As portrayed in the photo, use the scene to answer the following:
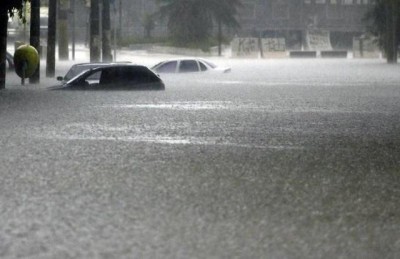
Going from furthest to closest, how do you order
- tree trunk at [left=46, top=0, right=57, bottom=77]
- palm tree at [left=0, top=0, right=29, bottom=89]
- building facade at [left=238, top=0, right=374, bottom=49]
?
building facade at [left=238, top=0, right=374, bottom=49], tree trunk at [left=46, top=0, right=57, bottom=77], palm tree at [left=0, top=0, right=29, bottom=89]

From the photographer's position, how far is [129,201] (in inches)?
456

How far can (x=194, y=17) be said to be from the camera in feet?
339

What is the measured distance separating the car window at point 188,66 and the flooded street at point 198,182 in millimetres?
22782

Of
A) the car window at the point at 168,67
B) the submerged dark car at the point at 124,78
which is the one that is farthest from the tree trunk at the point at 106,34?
the submerged dark car at the point at 124,78

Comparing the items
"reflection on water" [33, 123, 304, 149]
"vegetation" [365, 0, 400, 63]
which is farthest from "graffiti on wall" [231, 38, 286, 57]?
"reflection on water" [33, 123, 304, 149]

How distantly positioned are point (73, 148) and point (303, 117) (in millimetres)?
9035

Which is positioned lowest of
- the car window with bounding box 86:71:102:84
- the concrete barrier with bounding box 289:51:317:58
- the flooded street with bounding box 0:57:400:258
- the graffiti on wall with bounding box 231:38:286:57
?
the flooded street with bounding box 0:57:400:258

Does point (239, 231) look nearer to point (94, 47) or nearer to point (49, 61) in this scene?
point (49, 61)

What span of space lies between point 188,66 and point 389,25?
31.3m

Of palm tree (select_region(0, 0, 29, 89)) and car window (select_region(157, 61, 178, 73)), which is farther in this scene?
car window (select_region(157, 61, 178, 73))

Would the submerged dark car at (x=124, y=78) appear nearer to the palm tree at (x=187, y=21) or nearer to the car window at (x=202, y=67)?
the car window at (x=202, y=67)

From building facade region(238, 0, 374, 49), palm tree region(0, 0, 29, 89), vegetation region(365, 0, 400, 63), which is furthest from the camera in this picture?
building facade region(238, 0, 374, 49)

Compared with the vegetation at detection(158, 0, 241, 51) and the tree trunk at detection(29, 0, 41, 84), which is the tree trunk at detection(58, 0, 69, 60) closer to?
the vegetation at detection(158, 0, 241, 51)

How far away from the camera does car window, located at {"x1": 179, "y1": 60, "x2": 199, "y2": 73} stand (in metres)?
51.3
